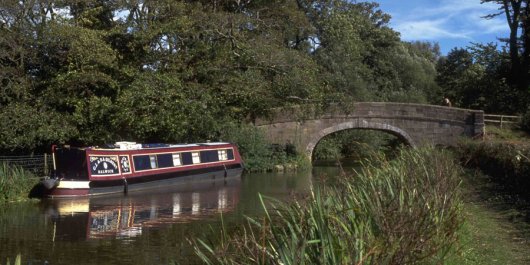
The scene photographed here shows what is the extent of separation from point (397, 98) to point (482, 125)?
1267 centimetres

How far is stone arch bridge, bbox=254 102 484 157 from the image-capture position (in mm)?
30719

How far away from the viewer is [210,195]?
19.1 meters

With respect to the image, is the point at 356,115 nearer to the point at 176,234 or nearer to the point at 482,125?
the point at 482,125

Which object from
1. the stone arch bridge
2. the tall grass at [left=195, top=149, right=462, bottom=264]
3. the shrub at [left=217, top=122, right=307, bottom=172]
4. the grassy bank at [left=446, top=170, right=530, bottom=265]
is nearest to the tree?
the stone arch bridge

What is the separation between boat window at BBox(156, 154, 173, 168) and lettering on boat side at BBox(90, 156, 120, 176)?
2287 millimetres

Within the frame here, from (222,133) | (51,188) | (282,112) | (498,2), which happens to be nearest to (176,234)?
(51,188)

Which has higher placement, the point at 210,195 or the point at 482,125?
the point at 482,125

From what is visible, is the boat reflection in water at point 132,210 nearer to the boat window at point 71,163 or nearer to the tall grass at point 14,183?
the tall grass at point 14,183

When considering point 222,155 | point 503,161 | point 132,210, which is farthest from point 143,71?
point 503,161

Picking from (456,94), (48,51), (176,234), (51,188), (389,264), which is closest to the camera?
(389,264)

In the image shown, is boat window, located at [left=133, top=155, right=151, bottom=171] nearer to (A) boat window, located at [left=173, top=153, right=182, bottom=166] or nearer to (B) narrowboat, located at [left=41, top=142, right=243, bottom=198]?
(B) narrowboat, located at [left=41, top=142, right=243, bottom=198]

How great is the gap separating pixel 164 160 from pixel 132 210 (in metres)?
6.30

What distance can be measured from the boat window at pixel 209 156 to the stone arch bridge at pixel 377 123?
594 centimetres

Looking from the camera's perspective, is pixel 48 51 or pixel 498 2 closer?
pixel 48 51
